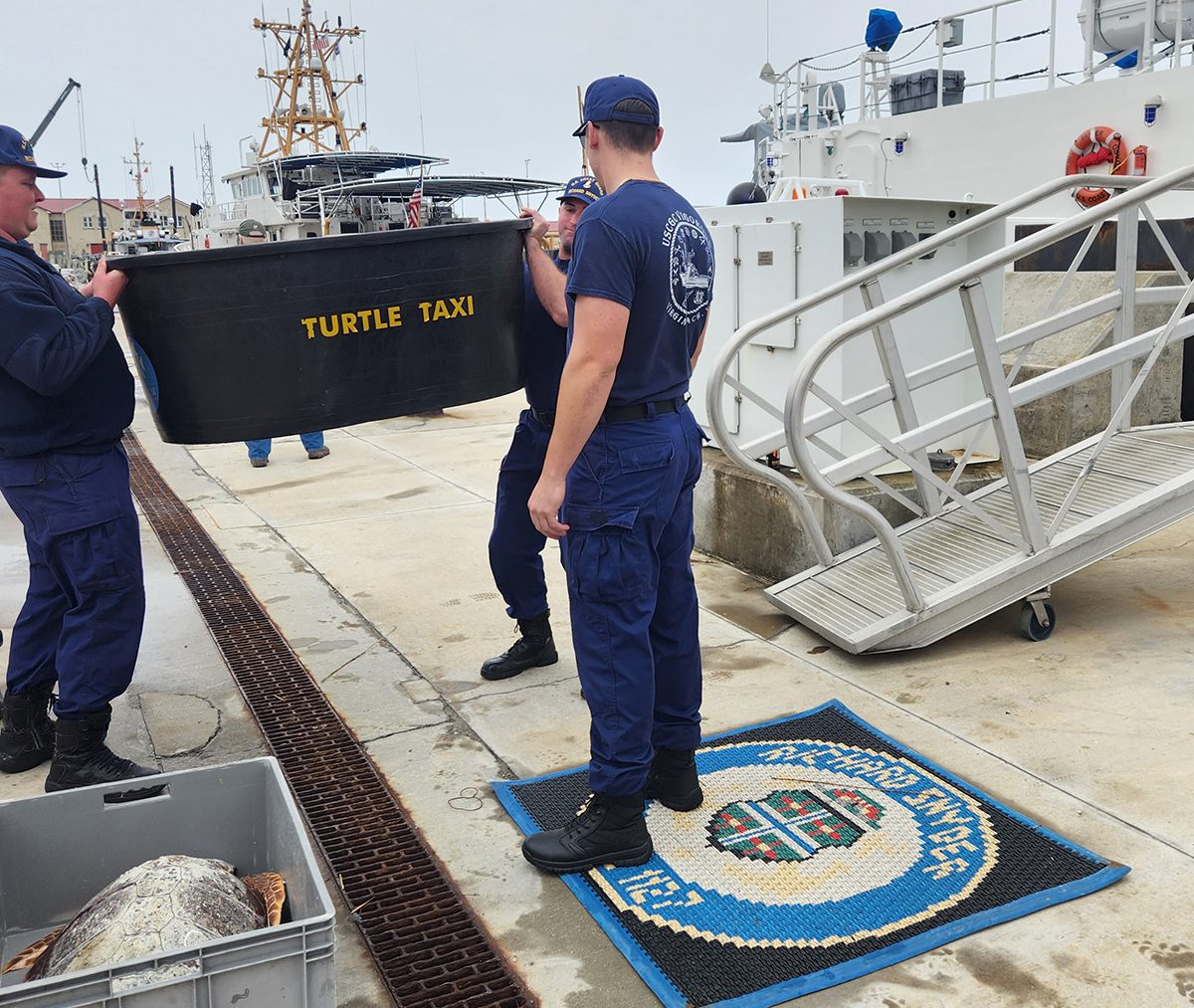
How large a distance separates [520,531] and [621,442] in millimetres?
1445

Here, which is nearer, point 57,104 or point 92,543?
point 92,543

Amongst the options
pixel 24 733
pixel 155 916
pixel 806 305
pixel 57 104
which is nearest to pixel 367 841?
pixel 155 916

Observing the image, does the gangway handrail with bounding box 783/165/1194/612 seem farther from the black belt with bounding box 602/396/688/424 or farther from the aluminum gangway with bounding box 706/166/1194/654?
the black belt with bounding box 602/396/688/424

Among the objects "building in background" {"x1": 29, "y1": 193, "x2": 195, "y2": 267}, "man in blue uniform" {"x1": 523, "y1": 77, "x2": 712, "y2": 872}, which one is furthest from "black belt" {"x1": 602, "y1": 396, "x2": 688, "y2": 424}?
"building in background" {"x1": 29, "y1": 193, "x2": 195, "y2": 267}

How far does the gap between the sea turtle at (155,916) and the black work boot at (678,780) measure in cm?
114

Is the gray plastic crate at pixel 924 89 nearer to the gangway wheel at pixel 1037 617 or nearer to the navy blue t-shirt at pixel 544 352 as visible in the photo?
the gangway wheel at pixel 1037 617

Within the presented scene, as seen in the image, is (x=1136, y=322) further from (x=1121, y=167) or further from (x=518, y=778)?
(x=1121, y=167)

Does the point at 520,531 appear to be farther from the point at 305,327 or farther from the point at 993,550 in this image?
the point at 993,550

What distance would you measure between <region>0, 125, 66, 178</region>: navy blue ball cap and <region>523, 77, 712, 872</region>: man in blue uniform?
1568mm

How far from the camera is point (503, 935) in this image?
2527 millimetres

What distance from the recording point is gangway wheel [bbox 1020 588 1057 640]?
411cm

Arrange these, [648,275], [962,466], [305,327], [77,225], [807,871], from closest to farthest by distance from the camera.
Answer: [648,275] → [807,871] → [305,327] → [962,466] → [77,225]

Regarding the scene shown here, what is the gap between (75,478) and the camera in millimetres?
3066

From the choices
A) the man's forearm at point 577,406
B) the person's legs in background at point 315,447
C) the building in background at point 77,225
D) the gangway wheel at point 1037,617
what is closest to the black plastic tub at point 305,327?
the man's forearm at point 577,406
